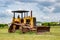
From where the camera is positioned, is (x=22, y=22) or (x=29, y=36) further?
(x=22, y=22)

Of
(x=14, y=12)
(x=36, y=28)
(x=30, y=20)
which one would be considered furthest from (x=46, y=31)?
(x=14, y=12)

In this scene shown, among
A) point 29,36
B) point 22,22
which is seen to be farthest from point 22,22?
point 29,36

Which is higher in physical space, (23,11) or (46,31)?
(23,11)

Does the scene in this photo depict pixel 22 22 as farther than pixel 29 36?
Yes

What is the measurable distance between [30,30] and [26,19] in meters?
4.18

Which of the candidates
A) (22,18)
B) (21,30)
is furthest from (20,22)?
(21,30)

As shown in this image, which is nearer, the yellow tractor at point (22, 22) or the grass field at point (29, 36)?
the grass field at point (29, 36)

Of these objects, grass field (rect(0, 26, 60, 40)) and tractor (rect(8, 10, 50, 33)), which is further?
tractor (rect(8, 10, 50, 33))

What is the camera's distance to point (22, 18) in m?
32.9

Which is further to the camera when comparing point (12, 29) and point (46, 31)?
point (12, 29)

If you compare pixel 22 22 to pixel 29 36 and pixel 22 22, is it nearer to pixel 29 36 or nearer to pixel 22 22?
pixel 22 22

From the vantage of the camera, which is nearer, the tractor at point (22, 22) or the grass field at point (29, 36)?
the grass field at point (29, 36)

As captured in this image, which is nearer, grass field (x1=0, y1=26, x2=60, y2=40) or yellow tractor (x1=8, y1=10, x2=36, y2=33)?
grass field (x1=0, y1=26, x2=60, y2=40)

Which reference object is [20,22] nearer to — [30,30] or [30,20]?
[30,20]
